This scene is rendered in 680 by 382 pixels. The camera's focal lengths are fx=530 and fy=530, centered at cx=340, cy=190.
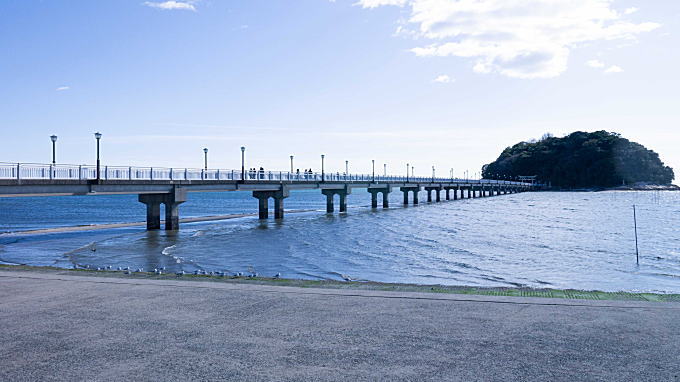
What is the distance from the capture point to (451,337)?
8.62 m

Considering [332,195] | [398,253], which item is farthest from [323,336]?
[332,195]

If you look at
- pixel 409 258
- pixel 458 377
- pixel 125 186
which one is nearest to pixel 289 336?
pixel 458 377

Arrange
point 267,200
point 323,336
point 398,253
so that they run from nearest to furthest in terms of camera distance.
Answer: point 323,336 → point 398,253 → point 267,200

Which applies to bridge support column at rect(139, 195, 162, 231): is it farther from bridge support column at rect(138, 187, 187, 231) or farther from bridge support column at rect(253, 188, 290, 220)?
bridge support column at rect(253, 188, 290, 220)

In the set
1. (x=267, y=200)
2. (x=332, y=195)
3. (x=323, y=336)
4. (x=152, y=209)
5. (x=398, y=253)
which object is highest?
(x=332, y=195)

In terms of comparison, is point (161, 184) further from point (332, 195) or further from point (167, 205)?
point (332, 195)

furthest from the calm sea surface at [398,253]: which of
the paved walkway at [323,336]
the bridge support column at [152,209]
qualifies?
the paved walkway at [323,336]

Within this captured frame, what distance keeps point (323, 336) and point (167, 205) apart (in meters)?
41.3

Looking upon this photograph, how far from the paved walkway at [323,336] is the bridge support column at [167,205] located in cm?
3465

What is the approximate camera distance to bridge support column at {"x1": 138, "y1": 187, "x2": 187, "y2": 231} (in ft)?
153

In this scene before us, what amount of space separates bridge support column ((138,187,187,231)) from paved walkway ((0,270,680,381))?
34.7 meters

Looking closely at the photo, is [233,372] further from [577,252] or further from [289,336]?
[577,252]

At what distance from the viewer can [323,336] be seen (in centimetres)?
870

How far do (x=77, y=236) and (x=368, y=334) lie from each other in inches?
1617
